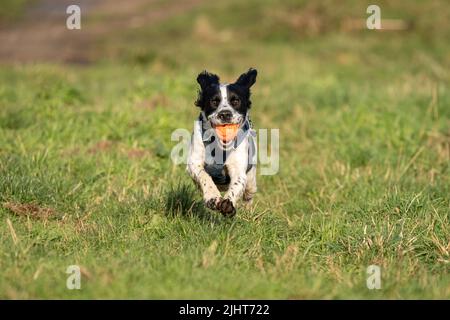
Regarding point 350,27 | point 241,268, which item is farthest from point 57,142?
point 350,27

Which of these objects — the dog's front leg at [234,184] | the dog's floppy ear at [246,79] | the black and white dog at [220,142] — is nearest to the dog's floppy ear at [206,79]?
the black and white dog at [220,142]

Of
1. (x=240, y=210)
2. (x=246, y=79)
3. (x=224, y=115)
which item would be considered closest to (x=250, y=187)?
(x=240, y=210)

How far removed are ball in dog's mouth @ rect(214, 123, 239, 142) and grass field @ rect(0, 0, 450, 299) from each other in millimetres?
632

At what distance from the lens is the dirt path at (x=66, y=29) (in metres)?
16.9

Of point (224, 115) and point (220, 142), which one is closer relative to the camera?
point (224, 115)

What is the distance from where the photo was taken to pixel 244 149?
6.69m

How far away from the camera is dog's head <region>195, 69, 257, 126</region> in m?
6.43

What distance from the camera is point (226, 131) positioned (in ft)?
21.2

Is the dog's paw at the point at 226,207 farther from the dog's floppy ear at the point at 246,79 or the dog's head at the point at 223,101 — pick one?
the dog's floppy ear at the point at 246,79

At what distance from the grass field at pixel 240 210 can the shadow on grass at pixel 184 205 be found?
2 cm

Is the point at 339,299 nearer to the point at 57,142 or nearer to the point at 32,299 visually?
the point at 32,299

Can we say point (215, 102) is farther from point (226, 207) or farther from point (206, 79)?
point (226, 207)

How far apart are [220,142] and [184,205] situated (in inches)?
25.3

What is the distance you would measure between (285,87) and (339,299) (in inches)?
301
